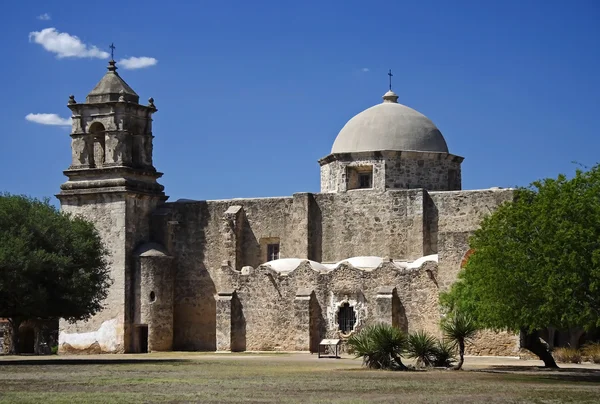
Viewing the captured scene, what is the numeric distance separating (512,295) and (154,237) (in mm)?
22989

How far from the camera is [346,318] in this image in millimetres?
44125

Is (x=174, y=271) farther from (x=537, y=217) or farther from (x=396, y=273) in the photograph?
(x=537, y=217)

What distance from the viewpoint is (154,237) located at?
161ft

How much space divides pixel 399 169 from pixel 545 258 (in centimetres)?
1978

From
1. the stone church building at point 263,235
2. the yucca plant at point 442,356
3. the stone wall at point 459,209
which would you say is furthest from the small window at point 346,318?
the yucca plant at point 442,356

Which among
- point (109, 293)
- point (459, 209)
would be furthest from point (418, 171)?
point (109, 293)

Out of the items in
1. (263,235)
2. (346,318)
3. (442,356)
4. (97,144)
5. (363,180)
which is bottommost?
(442,356)

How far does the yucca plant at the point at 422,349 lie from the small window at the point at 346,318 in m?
11.2

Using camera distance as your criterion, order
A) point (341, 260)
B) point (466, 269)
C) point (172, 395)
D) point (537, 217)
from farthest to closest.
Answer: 1. point (341, 260)
2. point (466, 269)
3. point (537, 217)
4. point (172, 395)

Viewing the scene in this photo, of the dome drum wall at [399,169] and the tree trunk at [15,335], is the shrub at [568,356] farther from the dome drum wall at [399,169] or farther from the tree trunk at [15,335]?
the tree trunk at [15,335]

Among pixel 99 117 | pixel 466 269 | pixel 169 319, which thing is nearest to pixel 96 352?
pixel 169 319

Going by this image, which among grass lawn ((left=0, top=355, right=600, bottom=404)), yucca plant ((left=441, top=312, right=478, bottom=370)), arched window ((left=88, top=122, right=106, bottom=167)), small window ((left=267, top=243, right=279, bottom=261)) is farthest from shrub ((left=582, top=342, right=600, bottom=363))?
arched window ((left=88, top=122, right=106, bottom=167))

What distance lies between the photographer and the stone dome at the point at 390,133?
4806 cm

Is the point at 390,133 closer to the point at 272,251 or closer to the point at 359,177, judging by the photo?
the point at 359,177
